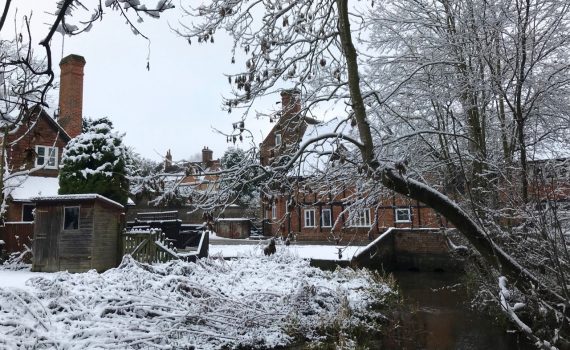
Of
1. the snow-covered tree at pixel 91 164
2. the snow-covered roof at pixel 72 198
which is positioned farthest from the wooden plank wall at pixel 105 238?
the snow-covered tree at pixel 91 164

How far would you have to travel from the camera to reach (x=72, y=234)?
1212 centimetres

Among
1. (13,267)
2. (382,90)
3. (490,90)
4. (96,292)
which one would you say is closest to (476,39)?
(490,90)

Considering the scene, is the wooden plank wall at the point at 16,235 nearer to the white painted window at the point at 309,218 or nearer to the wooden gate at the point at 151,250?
the wooden gate at the point at 151,250

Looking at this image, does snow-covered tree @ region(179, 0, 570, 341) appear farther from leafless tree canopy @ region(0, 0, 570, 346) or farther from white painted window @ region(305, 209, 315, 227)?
white painted window @ region(305, 209, 315, 227)

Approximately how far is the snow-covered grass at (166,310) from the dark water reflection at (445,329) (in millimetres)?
732

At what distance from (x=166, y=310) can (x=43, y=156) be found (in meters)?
15.8

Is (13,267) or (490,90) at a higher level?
(490,90)

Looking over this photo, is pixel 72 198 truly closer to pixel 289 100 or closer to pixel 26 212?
pixel 289 100

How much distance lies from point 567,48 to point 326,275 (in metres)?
8.09

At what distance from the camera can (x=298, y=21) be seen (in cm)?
550

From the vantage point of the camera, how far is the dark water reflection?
7949 millimetres

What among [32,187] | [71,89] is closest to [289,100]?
[32,187]

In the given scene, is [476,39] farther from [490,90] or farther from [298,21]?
[298,21]

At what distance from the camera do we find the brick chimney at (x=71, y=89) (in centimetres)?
2214
